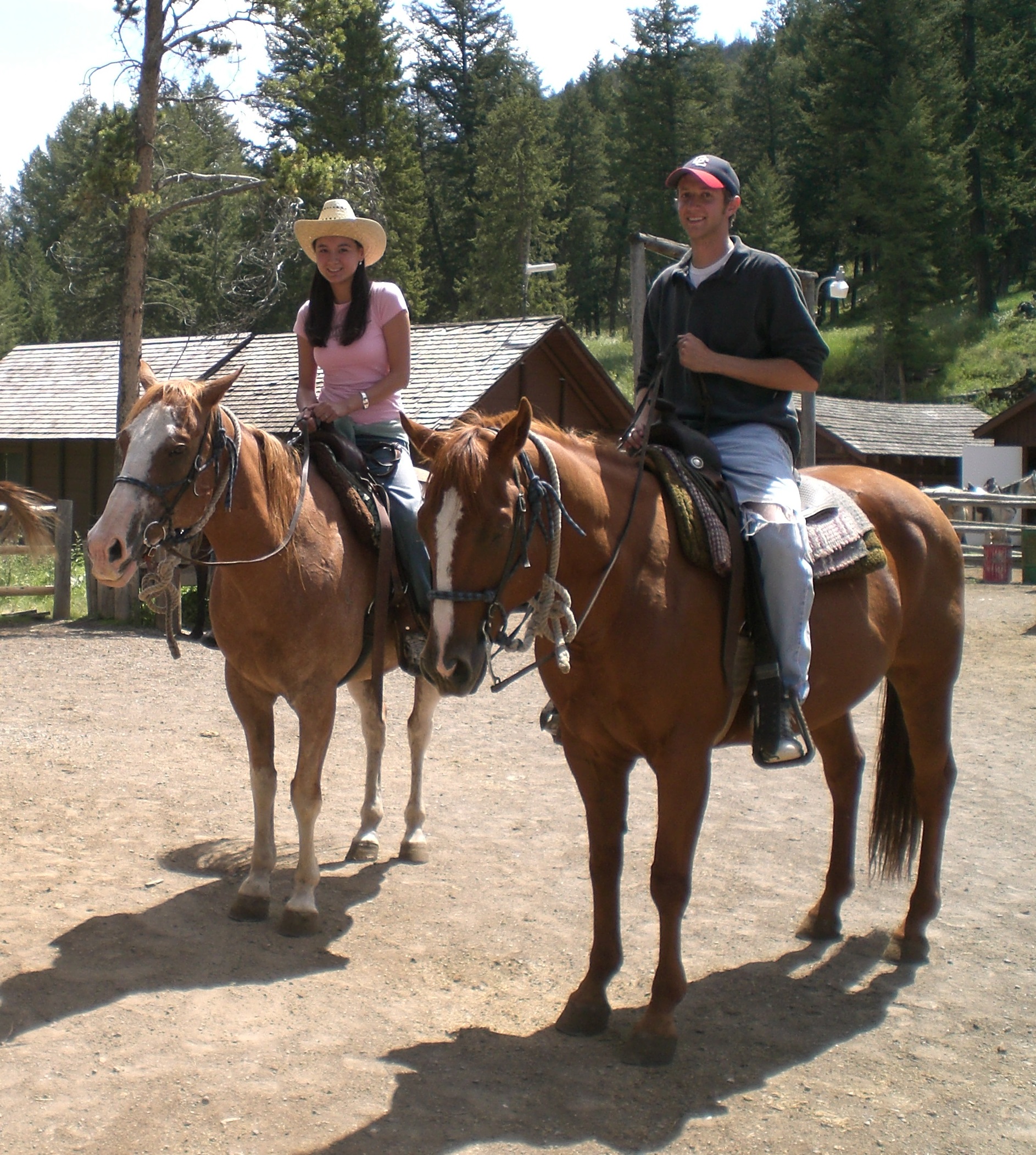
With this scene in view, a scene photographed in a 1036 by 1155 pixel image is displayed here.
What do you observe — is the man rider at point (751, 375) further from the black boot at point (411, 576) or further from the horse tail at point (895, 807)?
the black boot at point (411, 576)

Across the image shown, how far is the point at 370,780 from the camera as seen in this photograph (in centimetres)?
556

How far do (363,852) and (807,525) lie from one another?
282 centimetres

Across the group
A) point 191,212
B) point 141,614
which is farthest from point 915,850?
point 191,212

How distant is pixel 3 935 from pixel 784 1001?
303cm

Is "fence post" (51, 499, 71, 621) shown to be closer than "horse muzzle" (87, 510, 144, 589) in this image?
No

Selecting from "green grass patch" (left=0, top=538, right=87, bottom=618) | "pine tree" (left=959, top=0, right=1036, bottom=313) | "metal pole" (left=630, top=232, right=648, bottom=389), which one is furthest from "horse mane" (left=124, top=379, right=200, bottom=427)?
"pine tree" (left=959, top=0, right=1036, bottom=313)

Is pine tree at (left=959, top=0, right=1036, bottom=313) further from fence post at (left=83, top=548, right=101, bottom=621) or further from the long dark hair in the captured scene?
the long dark hair

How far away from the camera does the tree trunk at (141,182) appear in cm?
1430

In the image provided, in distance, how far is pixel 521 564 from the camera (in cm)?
304

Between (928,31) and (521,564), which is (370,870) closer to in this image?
(521,564)

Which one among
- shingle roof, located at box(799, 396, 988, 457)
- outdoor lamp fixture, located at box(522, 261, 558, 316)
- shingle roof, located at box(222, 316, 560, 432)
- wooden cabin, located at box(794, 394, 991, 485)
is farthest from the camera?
shingle roof, located at box(799, 396, 988, 457)

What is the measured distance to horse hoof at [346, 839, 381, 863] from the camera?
5441mm

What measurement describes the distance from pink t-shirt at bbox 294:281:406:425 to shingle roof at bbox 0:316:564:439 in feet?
30.7

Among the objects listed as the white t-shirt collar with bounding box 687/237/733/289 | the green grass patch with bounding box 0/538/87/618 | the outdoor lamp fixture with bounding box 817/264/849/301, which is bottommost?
the green grass patch with bounding box 0/538/87/618
